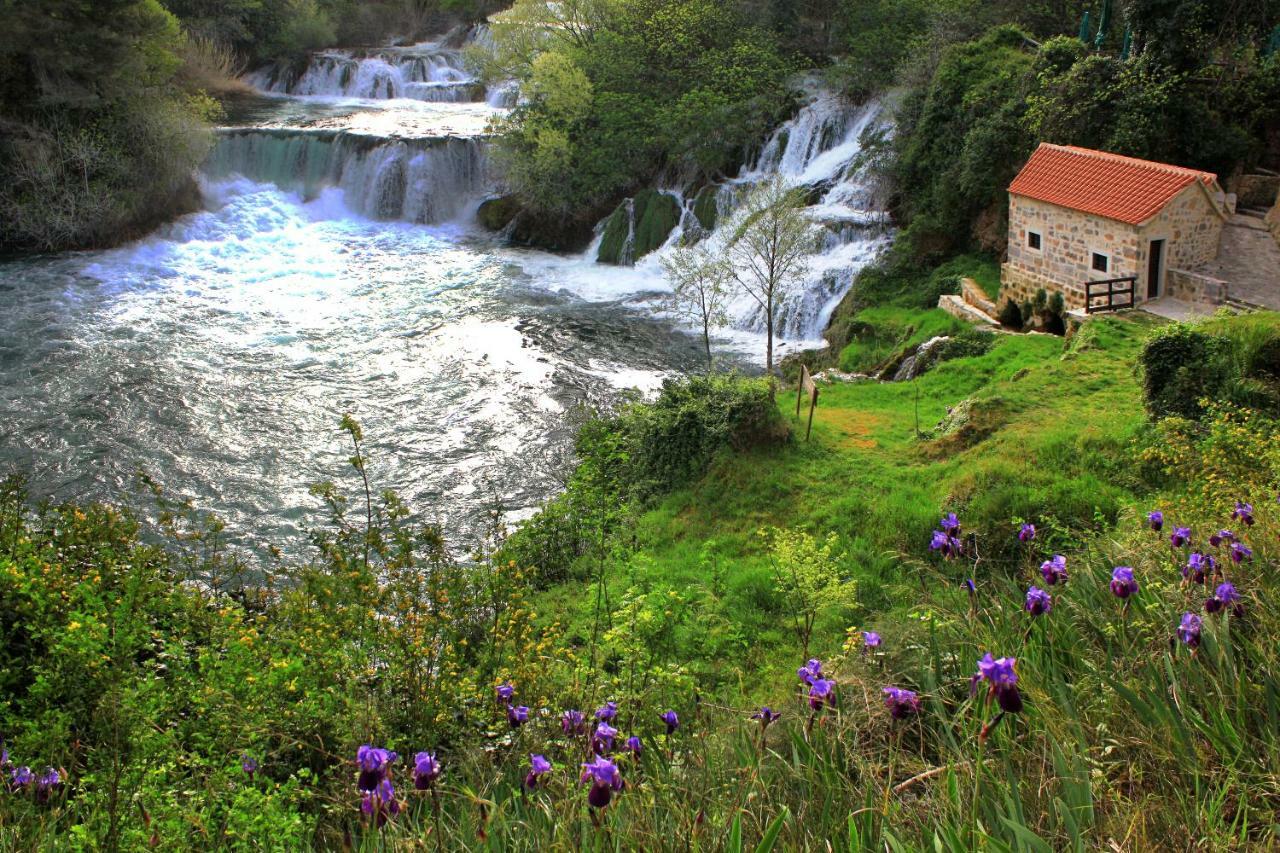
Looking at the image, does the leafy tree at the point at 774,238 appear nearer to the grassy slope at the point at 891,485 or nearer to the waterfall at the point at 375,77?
the grassy slope at the point at 891,485

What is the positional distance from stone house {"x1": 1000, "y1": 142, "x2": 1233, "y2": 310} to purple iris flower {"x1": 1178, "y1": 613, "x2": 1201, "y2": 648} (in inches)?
593

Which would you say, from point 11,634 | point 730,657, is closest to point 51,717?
point 11,634

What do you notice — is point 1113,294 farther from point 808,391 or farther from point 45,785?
point 45,785

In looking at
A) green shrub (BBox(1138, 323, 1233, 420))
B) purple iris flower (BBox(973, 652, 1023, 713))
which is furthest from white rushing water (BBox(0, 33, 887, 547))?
purple iris flower (BBox(973, 652, 1023, 713))

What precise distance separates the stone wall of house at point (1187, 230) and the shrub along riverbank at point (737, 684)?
544cm

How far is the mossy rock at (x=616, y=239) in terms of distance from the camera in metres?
31.1

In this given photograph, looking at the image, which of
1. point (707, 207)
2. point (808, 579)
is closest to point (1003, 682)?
point (808, 579)

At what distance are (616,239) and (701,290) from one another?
10464 millimetres

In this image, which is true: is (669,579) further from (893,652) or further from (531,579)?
(893,652)

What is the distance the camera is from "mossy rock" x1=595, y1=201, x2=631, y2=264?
3106 centimetres

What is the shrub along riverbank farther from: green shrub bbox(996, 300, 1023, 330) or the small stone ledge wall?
green shrub bbox(996, 300, 1023, 330)

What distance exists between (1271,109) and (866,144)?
384 inches

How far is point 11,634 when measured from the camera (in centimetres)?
757

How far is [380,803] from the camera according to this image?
4156 millimetres
